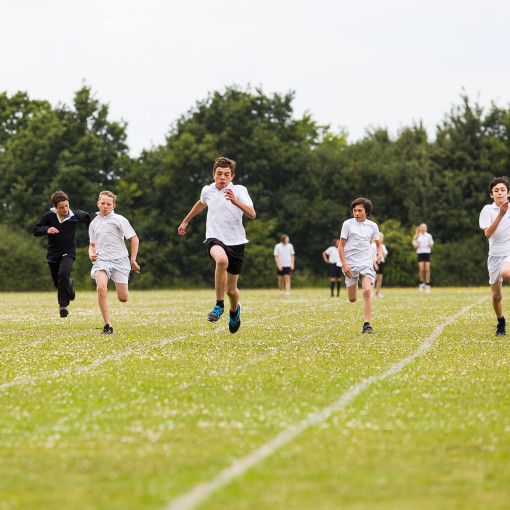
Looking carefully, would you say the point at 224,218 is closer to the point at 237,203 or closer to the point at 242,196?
the point at 242,196

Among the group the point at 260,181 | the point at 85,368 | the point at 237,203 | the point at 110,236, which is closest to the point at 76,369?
the point at 85,368

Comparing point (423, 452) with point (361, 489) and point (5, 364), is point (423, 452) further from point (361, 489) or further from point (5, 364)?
point (5, 364)

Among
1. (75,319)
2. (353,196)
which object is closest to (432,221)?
(353,196)

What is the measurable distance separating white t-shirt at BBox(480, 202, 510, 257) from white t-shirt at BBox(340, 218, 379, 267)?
2.06m

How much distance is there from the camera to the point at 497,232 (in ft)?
43.5

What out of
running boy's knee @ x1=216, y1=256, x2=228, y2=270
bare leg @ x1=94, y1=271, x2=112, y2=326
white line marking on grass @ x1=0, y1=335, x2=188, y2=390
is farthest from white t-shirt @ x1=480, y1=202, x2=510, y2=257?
bare leg @ x1=94, y1=271, x2=112, y2=326

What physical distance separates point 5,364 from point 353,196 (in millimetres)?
52927

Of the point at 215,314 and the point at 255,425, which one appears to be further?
the point at 215,314

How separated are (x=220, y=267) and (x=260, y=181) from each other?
49653 mm

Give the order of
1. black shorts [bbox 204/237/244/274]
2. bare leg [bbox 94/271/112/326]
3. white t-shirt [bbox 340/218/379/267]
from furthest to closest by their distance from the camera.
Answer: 1. white t-shirt [bbox 340/218/379/267]
2. bare leg [bbox 94/271/112/326]
3. black shorts [bbox 204/237/244/274]

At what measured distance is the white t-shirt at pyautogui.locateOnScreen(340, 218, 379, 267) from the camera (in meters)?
14.5

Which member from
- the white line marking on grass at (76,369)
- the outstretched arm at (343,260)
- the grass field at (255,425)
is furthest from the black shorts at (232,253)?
the outstretched arm at (343,260)

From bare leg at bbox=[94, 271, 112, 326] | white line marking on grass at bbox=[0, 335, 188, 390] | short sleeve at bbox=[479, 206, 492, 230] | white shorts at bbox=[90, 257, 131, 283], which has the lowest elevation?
white line marking on grass at bbox=[0, 335, 188, 390]

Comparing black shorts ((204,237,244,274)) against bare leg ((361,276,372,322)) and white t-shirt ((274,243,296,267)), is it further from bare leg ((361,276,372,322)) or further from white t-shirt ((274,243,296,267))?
white t-shirt ((274,243,296,267))
